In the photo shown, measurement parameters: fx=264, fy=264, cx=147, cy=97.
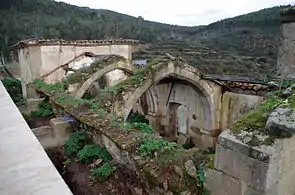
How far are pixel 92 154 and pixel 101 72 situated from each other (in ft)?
18.9

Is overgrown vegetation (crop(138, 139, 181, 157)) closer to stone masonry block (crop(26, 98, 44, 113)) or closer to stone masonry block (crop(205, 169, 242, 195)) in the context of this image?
stone masonry block (crop(205, 169, 242, 195))

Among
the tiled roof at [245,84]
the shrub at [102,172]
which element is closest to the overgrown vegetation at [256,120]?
the shrub at [102,172]

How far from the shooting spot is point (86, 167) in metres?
5.75

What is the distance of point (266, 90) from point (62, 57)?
34.2 feet

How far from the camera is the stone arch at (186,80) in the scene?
912 centimetres

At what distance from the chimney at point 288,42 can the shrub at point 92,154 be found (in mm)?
5454

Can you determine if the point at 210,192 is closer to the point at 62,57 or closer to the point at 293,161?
the point at 293,161

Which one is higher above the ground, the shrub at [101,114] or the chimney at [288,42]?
the chimney at [288,42]

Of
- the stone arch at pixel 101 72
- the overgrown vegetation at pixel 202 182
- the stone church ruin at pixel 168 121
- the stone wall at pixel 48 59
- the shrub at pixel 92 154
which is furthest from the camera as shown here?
the stone wall at pixel 48 59

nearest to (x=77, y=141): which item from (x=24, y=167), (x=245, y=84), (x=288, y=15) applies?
(x=24, y=167)

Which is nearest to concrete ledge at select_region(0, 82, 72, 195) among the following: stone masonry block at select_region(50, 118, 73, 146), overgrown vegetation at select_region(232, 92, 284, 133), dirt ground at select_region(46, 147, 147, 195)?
overgrown vegetation at select_region(232, 92, 284, 133)

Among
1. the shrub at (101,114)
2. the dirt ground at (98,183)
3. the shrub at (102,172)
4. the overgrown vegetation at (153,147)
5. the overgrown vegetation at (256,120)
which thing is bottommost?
the dirt ground at (98,183)

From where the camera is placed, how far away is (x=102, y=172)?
17.5 feet

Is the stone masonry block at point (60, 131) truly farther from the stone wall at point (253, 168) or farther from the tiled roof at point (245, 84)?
the tiled roof at point (245, 84)
